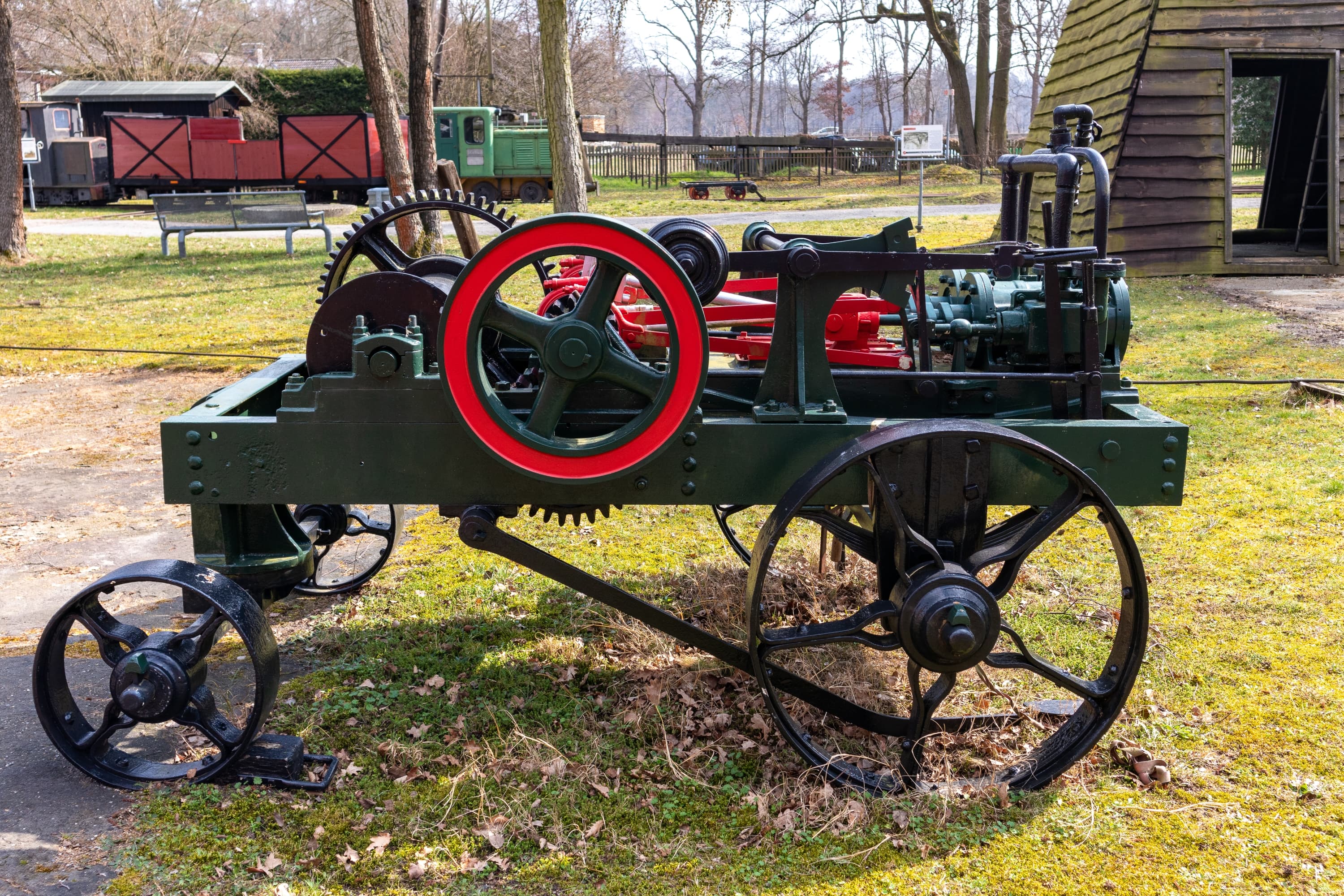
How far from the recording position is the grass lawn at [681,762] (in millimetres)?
2891

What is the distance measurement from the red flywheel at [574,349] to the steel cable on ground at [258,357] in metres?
4.16

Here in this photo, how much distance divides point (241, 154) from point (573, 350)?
27.7 meters

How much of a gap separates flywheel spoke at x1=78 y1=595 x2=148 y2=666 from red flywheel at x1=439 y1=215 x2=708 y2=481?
4.00 feet

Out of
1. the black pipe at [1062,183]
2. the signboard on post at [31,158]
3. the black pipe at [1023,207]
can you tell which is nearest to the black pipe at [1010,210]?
the black pipe at [1023,207]

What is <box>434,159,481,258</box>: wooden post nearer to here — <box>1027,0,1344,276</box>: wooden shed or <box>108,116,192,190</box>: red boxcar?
<box>1027,0,1344,276</box>: wooden shed

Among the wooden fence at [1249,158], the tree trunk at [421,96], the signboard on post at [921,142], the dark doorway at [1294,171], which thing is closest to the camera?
the dark doorway at [1294,171]

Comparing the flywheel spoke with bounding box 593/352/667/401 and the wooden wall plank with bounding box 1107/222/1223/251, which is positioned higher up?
the wooden wall plank with bounding box 1107/222/1223/251

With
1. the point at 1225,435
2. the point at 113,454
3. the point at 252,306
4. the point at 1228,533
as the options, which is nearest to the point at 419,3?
the point at 252,306

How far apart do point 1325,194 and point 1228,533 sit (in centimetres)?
1178

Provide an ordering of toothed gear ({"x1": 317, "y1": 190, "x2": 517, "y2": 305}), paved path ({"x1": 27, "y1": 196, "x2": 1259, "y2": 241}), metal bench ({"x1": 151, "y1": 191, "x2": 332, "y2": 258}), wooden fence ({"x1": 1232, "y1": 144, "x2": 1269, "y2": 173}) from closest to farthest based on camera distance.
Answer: toothed gear ({"x1": 317, "y1": 190, "x2": 517, "y2": 305}) → metal bench ({"x1": 151, "y1": 191, "x2": 332, "y2": 258}) → paved path ({"x1": 27, "y1": 196, "x2": 1259, "y2": 241}) → wooden fence ({"x1": 1232, "y1": 144, "x2": 1269, "y2": 173})

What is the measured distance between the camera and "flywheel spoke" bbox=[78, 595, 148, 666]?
3164mm

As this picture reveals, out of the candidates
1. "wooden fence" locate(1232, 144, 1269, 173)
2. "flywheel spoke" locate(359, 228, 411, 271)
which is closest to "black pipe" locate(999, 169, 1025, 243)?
"flywheel spoke" locate(359, 228, 411, 271)

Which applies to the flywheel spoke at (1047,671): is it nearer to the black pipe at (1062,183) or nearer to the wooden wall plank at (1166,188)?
the black pipe at (1062,183)

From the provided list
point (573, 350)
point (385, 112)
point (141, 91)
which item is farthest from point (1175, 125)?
point (141, 91)
